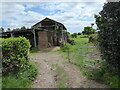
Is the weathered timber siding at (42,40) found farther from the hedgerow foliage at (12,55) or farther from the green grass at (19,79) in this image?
the green grass at (19,79)

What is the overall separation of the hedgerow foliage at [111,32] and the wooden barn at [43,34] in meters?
10.3

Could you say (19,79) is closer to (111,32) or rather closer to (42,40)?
(111,32)

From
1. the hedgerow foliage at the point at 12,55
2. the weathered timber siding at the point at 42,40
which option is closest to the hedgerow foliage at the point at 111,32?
the hedgerow foliage at the point at 12,55

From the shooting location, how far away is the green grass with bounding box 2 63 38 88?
11.4 feet

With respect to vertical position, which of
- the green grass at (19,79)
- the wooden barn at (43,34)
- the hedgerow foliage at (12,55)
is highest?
the wooden barn at (43,34)

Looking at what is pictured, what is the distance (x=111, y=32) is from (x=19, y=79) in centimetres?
399

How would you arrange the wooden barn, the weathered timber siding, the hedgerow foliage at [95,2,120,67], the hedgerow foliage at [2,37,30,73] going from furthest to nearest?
1. the weathered timber siding
2. the wooden barn
3. the hedgerow foliage at [2,37,30,73]
4. the hedgerow foliage at [95,2,120,67]

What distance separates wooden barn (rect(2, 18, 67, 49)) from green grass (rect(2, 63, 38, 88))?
9.14 metres

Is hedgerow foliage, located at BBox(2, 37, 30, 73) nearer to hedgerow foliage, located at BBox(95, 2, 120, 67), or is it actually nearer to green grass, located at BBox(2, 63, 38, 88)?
green grass, located at BBox(2, 63, 38, 88)

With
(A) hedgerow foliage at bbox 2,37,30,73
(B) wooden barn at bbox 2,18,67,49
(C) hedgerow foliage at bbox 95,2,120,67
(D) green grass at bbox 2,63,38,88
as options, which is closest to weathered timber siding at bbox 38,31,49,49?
(B) wooden barn at bbox 2,18,67,49

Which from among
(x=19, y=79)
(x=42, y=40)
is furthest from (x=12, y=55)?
(x=42, y=40)

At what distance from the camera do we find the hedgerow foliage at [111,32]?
9.90ft

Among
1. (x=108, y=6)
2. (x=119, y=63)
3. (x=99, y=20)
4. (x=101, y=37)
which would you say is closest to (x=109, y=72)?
(x=119, y=63)

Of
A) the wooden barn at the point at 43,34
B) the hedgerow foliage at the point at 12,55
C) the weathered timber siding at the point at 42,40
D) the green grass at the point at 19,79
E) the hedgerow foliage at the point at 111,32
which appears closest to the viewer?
the hedgerow foliage at the point at 111,32
